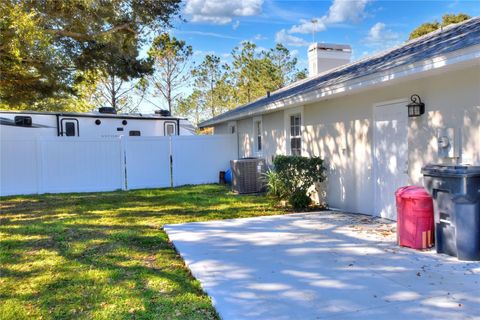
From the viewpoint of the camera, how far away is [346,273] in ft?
13.8

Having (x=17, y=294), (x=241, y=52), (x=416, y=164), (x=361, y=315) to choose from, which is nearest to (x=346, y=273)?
(x=361, y=315)

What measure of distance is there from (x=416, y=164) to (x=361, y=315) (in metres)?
3.60

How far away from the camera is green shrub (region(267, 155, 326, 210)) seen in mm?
8227

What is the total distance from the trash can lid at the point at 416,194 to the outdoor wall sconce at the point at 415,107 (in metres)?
1.53

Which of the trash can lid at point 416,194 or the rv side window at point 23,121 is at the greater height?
the rv side window at point 23,121

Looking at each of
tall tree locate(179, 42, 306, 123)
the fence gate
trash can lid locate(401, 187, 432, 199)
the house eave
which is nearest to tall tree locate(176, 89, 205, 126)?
tall tree locate(179, 42, 306, 123)

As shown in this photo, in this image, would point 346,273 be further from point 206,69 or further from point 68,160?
point 206,69

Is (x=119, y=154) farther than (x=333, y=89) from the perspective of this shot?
Yes

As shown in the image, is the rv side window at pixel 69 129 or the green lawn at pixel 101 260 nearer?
the green lawn at pixel 101 260

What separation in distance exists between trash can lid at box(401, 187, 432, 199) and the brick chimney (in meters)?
9.57

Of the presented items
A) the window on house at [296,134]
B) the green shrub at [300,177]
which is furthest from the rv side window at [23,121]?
the green shrub at [300,177]

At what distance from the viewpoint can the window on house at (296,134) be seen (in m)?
9.91

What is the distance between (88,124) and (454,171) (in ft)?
42.6

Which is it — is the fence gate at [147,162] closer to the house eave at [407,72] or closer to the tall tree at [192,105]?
the house eave at [407,72]
